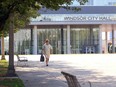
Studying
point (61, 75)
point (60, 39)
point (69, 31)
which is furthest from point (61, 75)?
point (60, 39)

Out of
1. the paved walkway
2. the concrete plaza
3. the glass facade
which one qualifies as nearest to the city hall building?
the glass facade

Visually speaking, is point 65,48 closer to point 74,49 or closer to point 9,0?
point 74,49

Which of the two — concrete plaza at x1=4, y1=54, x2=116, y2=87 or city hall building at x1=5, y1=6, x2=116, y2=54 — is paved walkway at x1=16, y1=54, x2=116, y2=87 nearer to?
concrete plaza at x1=4, y1=54, x2=116, y2=87

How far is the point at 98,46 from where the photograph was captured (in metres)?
79.0

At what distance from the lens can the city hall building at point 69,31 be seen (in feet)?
245

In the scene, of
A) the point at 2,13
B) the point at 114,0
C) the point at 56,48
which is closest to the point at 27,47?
the point at 56,48

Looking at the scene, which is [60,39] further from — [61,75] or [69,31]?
[61,75]

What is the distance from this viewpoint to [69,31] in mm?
77125

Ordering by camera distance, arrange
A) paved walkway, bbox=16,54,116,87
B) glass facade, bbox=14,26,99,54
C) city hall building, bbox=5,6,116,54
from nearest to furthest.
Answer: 1. paved walkway, bbox=16,54,116,87
2. city hall building, bbox=5,6,116,54
3. glass facade, bbox=14,26,99,54

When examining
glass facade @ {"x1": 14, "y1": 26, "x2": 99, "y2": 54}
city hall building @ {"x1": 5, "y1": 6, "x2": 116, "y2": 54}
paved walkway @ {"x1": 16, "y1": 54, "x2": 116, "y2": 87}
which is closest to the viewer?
paved walkway @ {"x1": 16, "y1": 54, "x2": 116, "y2": 87}

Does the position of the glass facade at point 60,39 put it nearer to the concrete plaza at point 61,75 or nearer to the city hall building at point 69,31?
the city hall building at point 69,31

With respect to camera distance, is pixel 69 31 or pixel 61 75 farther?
pixel 69 31

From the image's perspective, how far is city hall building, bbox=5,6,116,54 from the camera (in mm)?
74750

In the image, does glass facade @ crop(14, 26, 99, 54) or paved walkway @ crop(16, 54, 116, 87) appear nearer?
paved walkway @ crop(16, 54, 116, 87)
